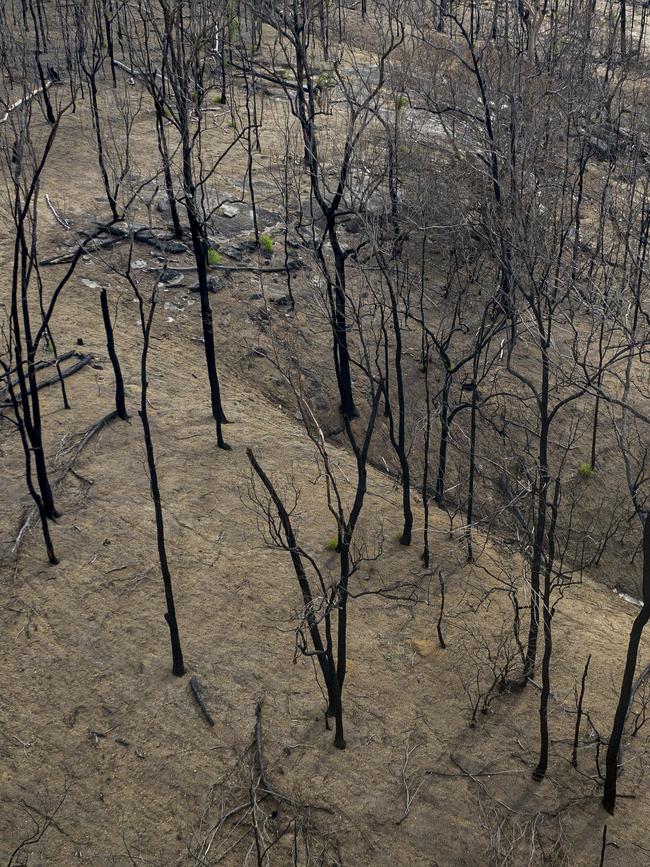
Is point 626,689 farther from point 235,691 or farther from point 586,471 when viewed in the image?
point 586,471

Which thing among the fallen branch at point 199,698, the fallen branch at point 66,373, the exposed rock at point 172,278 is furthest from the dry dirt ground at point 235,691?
the exposed rock at point 172,278

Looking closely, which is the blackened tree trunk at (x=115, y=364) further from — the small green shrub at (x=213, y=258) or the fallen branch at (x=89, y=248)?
the small green shrub at (x=213, y=258)

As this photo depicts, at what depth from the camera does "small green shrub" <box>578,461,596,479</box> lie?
1546cm

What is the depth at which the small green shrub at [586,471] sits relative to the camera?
15.5 meters

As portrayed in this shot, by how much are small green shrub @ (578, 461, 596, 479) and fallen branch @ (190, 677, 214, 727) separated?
8.26m

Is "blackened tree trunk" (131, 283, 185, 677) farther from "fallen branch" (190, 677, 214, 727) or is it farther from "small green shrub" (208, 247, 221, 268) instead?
"small green shrub" (208, 247, 221, 268)

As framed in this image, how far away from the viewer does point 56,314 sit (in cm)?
1530

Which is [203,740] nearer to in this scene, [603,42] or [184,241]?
[184,241]

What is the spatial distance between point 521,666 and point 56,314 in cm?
949

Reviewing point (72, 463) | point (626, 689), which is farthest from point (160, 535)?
point (626, 689)

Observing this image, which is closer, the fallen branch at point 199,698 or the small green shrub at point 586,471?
the fallen branch at point 199,698

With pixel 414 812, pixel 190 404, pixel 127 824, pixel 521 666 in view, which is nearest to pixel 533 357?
pixel 190 404

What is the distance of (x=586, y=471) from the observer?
15.5m

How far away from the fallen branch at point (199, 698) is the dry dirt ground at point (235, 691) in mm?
81
